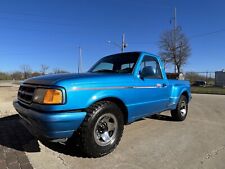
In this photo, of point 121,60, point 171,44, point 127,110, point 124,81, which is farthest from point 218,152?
point 171,44

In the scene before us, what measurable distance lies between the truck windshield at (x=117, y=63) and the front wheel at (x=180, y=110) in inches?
88.3

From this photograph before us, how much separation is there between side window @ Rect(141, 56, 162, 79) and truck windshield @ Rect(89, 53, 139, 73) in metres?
0.24

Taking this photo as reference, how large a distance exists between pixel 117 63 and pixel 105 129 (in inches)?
73.4

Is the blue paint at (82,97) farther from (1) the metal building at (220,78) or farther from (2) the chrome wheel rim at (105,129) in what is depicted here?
(1) the metal building at (220,78)

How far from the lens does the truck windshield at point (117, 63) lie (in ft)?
16.0

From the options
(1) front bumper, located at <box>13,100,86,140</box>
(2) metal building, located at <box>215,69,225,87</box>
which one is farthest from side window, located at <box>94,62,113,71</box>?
(2) metal building, located at <box>215,69,225,87</box>

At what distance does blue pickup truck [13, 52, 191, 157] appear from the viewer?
10.7ft

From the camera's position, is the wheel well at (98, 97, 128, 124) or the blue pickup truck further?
the wheel well at (98, 97, 128, 124)

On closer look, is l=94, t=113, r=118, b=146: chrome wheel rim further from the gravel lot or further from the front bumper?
Result: the front bumper

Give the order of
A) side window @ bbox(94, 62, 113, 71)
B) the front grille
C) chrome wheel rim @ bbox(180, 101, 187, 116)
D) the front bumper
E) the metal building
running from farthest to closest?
the metal building → chrome wheel rim @ bbox(180, 101, 187, 116) → side window @ bbox(94, 62, 113, 71) → the front grille → the front bumper

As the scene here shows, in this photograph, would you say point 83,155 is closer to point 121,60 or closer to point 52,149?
point 52,149

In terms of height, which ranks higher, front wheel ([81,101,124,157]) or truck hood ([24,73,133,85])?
truck hood ([24,73,133,85])

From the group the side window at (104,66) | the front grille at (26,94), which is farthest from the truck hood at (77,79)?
the side window at (104,66)

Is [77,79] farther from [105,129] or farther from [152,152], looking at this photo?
[152,152]
